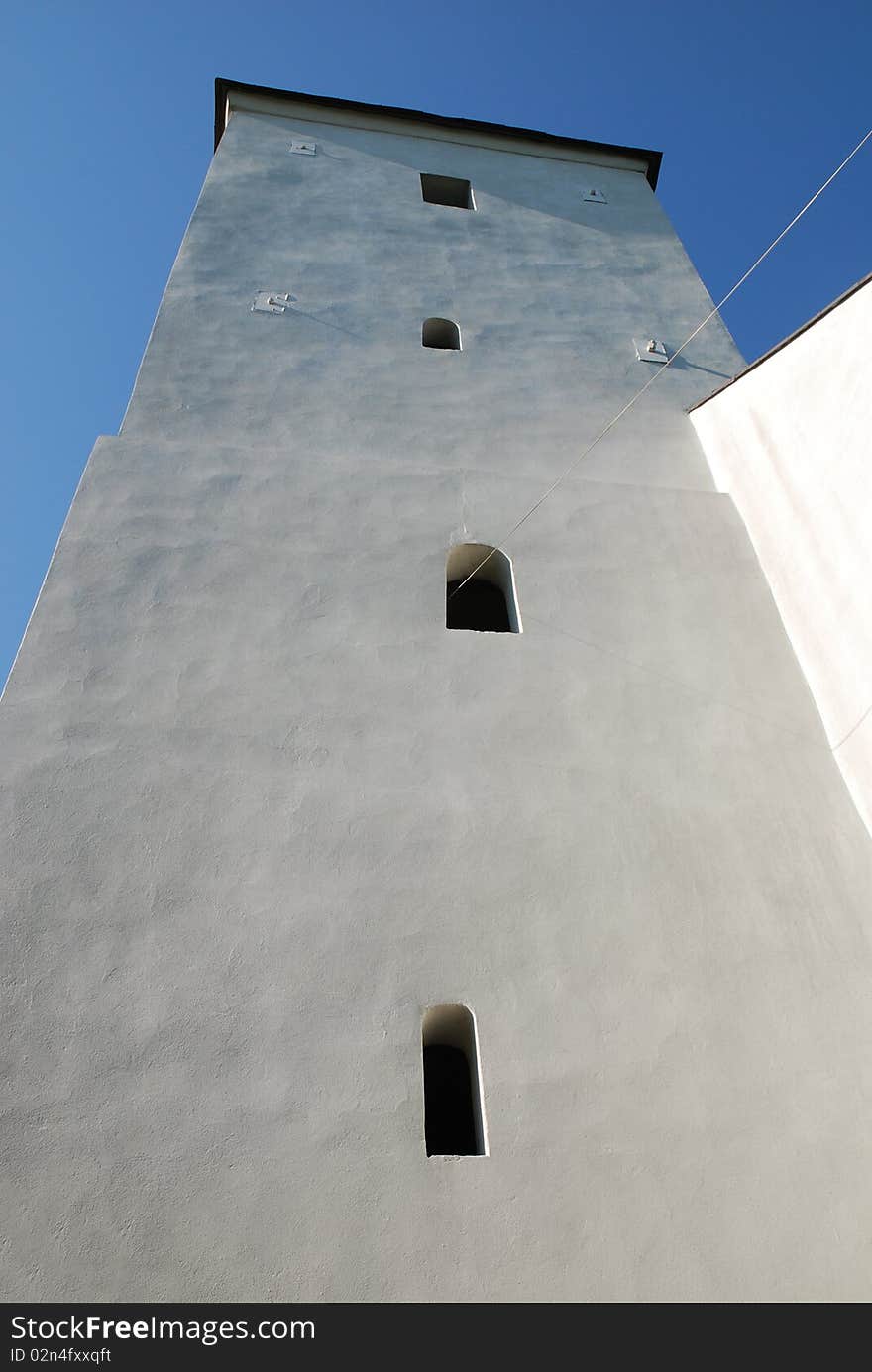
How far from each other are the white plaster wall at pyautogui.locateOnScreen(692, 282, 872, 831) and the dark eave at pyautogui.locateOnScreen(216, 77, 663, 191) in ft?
21.4

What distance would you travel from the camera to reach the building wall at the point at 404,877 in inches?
141

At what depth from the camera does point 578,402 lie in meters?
7.61

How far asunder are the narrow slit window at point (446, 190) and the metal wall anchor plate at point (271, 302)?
348cm

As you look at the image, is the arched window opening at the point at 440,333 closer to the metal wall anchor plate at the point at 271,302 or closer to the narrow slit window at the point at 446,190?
the metal wall anchor plate at the point at 271,302

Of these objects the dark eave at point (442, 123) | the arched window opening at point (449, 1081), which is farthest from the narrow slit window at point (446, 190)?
the arched window opening at point (449, 1081)

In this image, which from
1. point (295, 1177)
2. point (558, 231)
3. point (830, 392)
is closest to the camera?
point (295, 1177)

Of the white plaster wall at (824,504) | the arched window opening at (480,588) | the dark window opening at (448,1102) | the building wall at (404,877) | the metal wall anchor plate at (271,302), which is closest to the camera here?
the building wall at (404,877)

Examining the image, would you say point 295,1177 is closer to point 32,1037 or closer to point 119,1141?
point 119,1141

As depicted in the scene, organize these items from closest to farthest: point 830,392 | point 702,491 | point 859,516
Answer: point 859,516 → point 830,392 → point 702,491

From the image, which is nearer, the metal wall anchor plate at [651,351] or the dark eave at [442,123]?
the metal wall anchor plate at [651,351]

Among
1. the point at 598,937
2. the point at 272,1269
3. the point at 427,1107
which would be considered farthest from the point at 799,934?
the point at 272,1269

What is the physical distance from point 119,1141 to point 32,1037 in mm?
518
